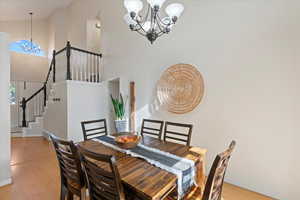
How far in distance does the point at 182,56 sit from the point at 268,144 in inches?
76.4

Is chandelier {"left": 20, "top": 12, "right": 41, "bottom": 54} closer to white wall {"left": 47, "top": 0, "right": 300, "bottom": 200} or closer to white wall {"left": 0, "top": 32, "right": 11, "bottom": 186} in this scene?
white wall {"left": 0, "top": 32, "right": 11, "bottom": 186}

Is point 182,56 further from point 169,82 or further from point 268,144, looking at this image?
point 268,144

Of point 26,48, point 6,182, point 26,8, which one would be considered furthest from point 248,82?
point 26,48

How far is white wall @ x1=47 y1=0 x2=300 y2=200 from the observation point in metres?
2.17

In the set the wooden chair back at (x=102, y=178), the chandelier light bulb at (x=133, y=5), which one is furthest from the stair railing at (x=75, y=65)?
the wooden chair back at (x=102, y=178)

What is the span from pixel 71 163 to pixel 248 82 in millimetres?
2472

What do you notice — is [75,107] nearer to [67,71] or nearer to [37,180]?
[67,71]

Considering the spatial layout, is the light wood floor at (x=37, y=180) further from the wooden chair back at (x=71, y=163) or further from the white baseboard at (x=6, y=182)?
the wooden chair back at (x=71, y=163)

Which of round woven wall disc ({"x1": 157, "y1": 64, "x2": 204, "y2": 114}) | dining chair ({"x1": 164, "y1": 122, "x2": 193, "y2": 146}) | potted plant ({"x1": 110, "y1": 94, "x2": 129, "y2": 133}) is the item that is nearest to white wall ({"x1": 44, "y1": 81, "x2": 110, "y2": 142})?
potted plant ({"x1": 110, "y1": 94, "x2": 129, "y2": 133})

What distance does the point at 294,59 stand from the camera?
212cm

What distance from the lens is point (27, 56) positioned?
7.44m

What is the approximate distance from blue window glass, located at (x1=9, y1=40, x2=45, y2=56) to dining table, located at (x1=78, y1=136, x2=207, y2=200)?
7.41 meters

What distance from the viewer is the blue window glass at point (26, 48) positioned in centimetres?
718

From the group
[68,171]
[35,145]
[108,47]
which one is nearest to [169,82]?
[68,171]
